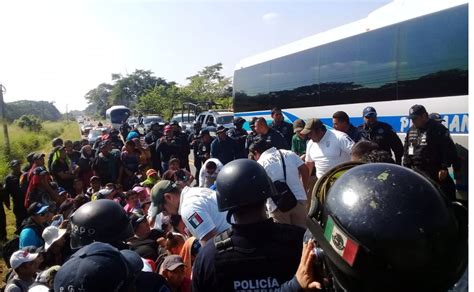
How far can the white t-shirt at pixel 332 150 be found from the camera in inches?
217

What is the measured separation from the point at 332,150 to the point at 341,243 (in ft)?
14.3

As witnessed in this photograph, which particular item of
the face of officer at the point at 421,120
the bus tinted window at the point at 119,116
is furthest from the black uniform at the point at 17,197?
the bus tinted window at the point at 119,116

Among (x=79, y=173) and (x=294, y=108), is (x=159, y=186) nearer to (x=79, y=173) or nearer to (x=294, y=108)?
(x=79, y=173)

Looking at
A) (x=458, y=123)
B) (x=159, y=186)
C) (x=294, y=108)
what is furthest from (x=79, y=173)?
(x=458, y=123)

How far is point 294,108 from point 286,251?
9990 mm

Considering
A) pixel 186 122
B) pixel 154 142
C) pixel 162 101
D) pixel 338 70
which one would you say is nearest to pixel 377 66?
pixel 338 70

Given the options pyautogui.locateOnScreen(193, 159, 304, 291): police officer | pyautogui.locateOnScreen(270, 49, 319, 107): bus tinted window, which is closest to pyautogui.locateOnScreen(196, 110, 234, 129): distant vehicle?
pyautogui.locateOnScreen(270, 49, 319, 107): bus tinted window

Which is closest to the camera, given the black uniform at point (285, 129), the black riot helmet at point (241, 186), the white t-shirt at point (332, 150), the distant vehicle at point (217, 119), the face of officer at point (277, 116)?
the black riot helmet at point (241, 186)

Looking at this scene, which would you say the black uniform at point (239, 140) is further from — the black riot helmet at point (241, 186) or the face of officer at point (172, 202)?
the black riot helmet at point (241, 186)

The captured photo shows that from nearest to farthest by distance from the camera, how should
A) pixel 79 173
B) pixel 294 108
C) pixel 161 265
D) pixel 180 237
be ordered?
1. pixel 161 265
2. pixel 180 237
3. pixel 79 173
4. pixel 294 108

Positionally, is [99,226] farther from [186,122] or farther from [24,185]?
[186,122]

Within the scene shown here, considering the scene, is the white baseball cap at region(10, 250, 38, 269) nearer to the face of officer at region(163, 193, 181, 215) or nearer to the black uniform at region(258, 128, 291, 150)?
the face of officer at region(163, 193, 181, 215)

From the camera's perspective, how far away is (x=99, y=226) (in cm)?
283

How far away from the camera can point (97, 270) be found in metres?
1.80
